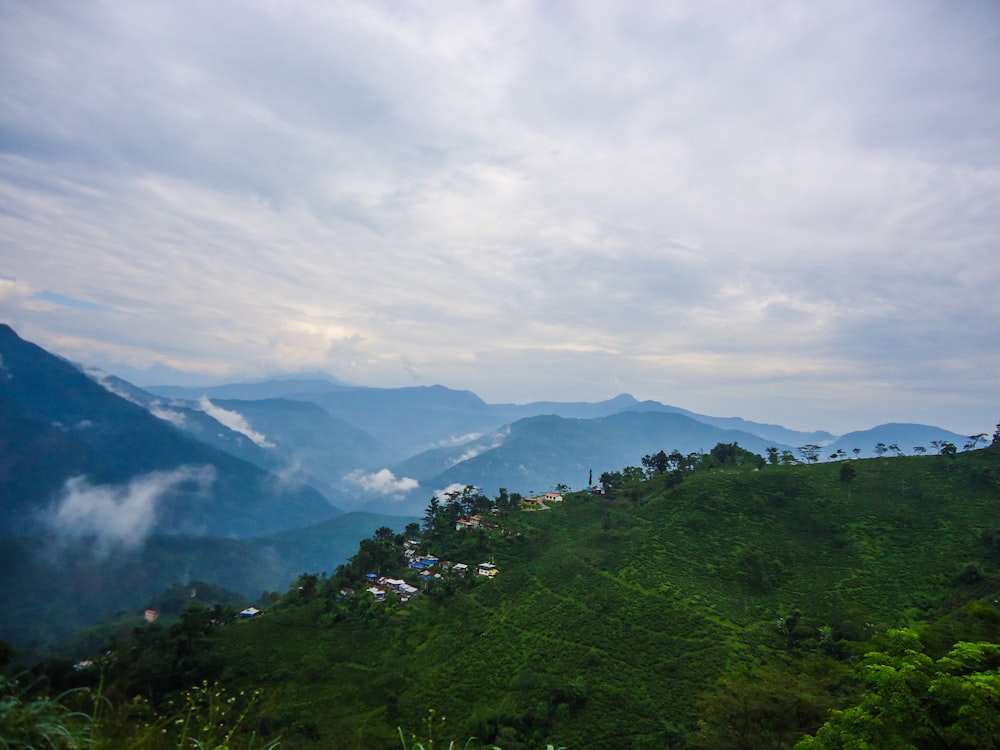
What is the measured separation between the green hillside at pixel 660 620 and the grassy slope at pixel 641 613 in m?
0.18

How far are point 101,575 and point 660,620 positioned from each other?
176 metres

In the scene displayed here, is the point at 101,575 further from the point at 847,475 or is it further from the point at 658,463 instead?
the point at 847,475

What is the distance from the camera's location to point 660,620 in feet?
124

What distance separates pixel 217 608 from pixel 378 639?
20.3 meters

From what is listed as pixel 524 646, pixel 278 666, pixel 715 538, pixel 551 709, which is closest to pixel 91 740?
pixel 551 709

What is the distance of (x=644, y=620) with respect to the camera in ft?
125

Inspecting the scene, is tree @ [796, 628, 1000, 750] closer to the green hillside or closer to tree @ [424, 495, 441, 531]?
the green hillside

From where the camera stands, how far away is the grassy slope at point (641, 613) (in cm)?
3084

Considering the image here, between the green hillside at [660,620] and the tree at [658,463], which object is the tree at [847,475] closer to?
the green hillside at [660,620]

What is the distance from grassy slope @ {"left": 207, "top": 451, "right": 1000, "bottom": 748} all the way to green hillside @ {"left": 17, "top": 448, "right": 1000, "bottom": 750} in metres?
0.18

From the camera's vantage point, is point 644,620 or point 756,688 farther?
point 644,620

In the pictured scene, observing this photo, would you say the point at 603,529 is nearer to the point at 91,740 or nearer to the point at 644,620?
the point at 644,620

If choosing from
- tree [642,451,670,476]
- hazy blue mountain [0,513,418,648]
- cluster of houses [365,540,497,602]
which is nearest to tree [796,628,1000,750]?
cluster of houses [365,540,497,602]

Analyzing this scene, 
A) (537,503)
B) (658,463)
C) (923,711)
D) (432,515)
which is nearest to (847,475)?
(658,463)
